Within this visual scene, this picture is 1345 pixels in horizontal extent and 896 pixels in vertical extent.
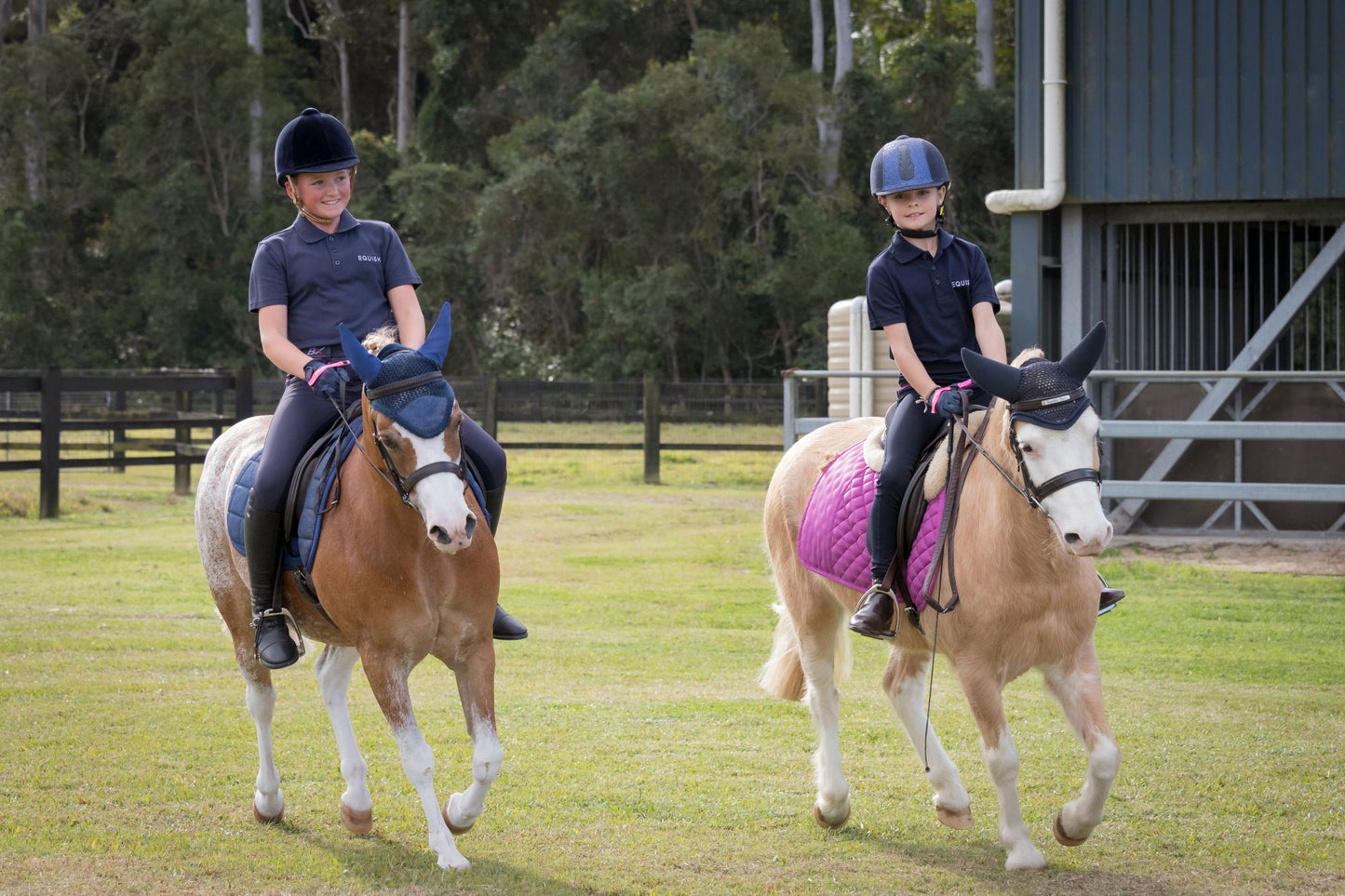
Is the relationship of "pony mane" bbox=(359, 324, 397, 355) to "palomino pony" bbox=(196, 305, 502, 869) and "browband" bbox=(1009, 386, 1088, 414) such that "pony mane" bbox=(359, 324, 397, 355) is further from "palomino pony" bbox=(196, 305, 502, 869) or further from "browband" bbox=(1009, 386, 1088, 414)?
"browband" bbox=(1009, 386, 1088, 414)

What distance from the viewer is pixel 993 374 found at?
447 centimetres

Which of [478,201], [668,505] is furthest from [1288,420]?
[478,201]

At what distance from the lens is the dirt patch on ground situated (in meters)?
12.1

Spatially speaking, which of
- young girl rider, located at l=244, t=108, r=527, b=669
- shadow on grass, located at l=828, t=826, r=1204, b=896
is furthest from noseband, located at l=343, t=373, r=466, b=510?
shadow on grass, located at l=828, t=826, r=1204, b=896

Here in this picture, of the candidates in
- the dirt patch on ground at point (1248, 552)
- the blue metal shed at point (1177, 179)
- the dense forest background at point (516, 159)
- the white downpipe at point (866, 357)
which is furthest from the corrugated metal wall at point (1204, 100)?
the dense forest background at point (516, 159)

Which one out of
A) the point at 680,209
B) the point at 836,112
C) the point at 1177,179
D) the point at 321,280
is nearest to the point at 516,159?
the point at 680,209

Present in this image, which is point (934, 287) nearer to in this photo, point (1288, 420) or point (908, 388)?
point (908, 388)

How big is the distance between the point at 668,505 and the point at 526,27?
30410mm

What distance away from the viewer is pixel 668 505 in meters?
19.1

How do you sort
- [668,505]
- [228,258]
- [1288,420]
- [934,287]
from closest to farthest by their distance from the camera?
[934,287] → [1288,420] → [668,505] → [228,258]

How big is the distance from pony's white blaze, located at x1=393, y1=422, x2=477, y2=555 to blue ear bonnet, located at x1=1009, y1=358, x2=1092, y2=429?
176 cm

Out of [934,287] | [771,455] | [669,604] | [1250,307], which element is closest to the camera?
→ [934,287]

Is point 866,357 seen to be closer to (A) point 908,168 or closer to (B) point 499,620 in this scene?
(A) point 908,168

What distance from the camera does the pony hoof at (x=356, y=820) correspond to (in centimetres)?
525
